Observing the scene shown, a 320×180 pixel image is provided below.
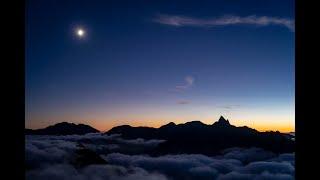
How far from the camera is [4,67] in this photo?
222 cm

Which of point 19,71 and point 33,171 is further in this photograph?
point 33,171

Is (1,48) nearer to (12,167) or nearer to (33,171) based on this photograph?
(12,167)

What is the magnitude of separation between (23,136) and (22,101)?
0.75 feet

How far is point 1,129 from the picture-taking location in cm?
217
